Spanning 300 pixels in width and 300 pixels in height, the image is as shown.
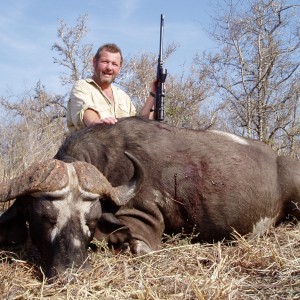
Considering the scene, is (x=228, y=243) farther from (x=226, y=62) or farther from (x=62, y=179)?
(x=226, y=62)

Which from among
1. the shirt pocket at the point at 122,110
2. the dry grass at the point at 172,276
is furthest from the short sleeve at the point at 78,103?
the dry grass at the point at 172,276

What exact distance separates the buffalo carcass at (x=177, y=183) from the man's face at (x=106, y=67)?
1.51m

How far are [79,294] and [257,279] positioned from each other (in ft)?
4.22

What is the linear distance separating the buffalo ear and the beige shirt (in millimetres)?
1939

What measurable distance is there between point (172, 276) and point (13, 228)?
1578 millimetres

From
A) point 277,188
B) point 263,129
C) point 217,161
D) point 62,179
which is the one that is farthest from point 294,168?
point 263,129

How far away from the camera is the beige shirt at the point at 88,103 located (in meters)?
6.18

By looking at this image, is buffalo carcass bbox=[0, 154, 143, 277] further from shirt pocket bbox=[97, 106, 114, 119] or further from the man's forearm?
the man's forearm

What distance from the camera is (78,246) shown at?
3.70 m

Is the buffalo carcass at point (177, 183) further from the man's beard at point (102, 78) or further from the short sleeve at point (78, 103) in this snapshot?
the man's beard at point (102, 78)

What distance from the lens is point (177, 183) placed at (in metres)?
4.96

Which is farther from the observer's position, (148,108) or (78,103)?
(148,108)

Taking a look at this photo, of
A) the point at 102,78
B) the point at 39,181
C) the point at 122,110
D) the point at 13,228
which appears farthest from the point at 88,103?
the point at 39,181

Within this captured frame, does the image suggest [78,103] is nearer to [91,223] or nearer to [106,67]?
[106,67]
